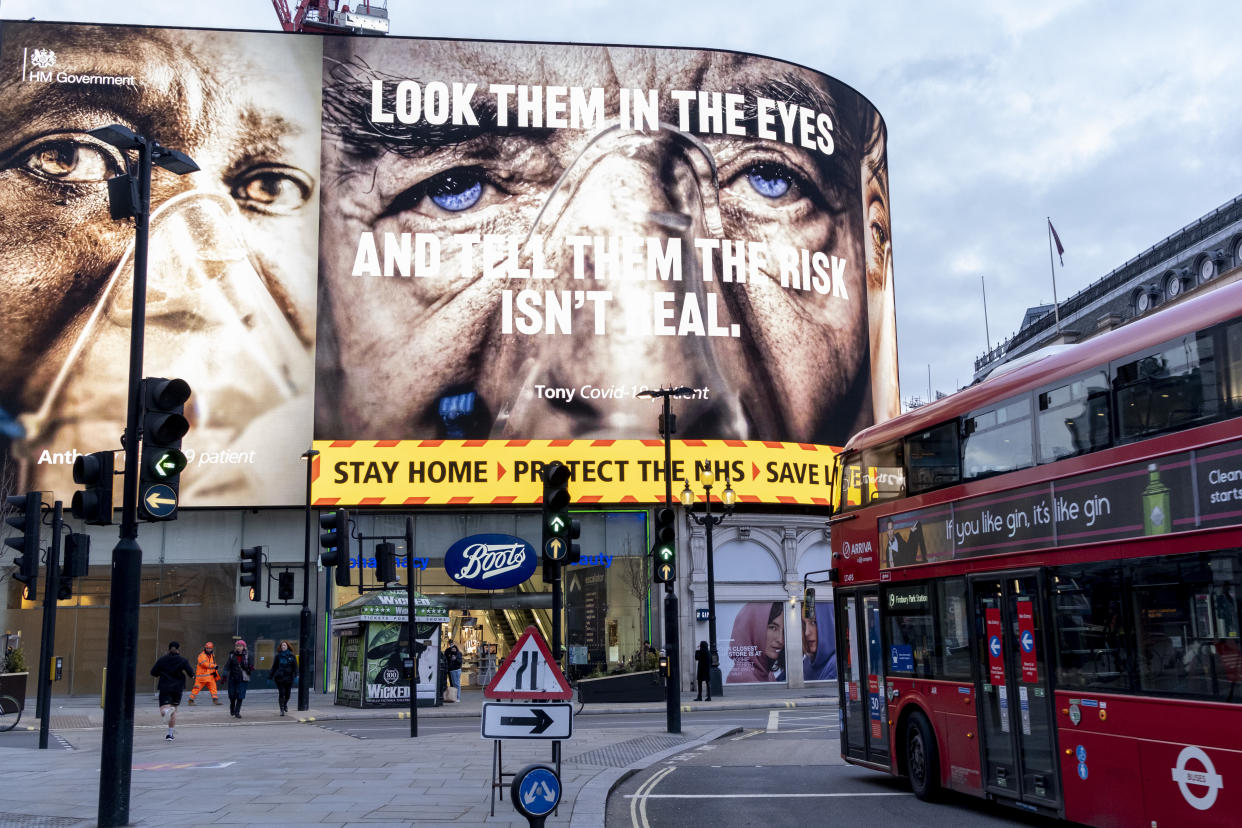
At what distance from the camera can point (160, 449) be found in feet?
38.5

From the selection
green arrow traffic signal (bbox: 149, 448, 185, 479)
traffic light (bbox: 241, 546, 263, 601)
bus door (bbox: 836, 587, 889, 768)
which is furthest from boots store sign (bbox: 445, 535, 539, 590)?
green arrow traffic signal (bbox: 149, 448, 185, 479)

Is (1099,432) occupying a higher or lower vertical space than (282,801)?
higher

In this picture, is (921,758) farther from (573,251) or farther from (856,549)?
(573,251)

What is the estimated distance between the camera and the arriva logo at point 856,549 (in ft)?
50.8

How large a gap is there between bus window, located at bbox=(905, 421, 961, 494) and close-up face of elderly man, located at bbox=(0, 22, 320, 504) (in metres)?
31.1

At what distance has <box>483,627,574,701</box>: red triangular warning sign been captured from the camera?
1114cm

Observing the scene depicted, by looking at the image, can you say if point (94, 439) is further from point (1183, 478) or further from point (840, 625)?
point (1183, 478)

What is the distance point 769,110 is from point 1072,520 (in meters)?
36.8

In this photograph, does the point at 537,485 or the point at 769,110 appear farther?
the point at 769,110

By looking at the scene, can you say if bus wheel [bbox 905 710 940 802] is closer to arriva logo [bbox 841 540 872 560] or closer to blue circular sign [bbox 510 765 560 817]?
arriva logo [bbox 841 540 872 560]

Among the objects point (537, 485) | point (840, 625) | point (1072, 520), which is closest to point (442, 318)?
point (537, 485)

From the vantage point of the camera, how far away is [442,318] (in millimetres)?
41969

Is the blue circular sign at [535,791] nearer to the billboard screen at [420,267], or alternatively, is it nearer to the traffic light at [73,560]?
the traffic light at [73,560]

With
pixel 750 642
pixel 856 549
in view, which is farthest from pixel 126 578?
pixel 750 642
